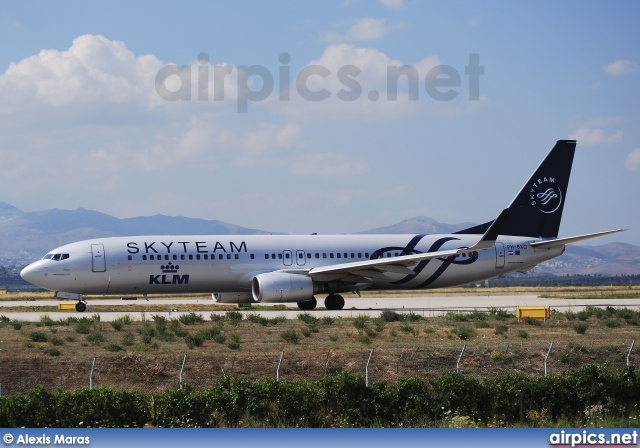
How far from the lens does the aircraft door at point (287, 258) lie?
45188 mm

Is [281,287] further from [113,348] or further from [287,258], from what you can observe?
[113,348]

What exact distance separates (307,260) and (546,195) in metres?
14.0

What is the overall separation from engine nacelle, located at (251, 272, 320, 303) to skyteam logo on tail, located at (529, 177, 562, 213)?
1382 centimetres

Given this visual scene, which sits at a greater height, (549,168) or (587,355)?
(549,168)

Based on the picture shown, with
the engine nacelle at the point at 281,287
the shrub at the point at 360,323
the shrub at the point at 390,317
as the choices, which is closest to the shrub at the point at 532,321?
the shrub at the point at 390,317

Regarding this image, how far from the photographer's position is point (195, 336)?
3125cm

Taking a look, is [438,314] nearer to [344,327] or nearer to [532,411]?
[344,327]

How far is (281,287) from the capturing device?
4247cm

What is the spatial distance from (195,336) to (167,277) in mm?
12455

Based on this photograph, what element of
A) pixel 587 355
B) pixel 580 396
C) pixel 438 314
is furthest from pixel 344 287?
pixel 580 396

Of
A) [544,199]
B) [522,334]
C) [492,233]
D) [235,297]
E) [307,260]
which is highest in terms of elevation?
[544,199]

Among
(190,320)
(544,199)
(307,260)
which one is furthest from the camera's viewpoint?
(544,199)

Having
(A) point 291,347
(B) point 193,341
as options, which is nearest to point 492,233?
(A) point 291,347

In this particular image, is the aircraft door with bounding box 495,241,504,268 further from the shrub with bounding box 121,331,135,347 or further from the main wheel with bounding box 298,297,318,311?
the shrub with bounding box 121,331,135,347
